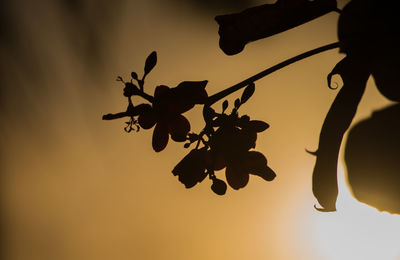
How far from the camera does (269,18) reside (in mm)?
382

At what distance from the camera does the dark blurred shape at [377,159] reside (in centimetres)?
42

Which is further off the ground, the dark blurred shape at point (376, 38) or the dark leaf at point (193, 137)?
the dark blurred shape at point (376, 38)

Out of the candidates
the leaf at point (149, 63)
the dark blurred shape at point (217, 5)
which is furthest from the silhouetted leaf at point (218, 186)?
the dark blurred shape at point (217, 5)

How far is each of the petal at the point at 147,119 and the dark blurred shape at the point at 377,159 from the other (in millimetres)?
211

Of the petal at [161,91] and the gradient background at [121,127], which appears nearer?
the petal at [161,91]

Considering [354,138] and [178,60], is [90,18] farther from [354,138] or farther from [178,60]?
[354,138]

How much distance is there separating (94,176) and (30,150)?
20 centimetres

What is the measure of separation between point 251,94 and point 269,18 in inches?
2.9

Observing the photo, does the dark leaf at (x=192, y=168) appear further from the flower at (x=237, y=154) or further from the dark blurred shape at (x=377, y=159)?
the dark blurred shape at (x=377, y=159)

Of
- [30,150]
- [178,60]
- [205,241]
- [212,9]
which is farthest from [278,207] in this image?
[30,150]

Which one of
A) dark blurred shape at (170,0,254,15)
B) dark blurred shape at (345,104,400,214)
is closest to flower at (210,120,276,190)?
dark blurred shape at (345,104,400,214)

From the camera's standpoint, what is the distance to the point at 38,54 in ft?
3.07

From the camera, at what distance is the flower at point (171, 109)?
0.40 metres

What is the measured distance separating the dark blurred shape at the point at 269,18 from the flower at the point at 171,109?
55mm
